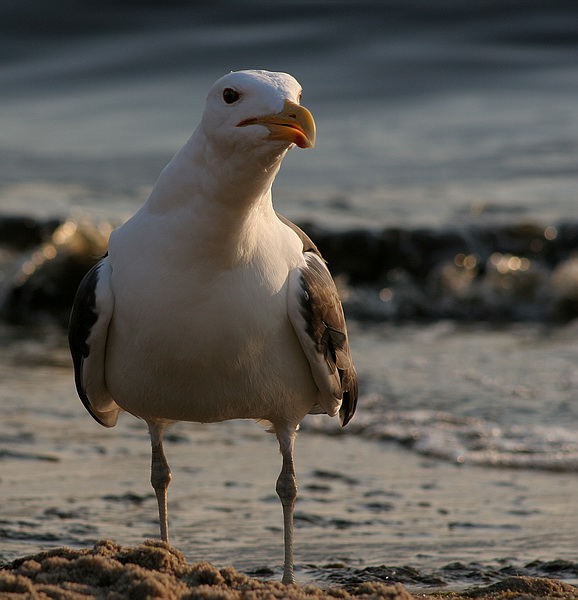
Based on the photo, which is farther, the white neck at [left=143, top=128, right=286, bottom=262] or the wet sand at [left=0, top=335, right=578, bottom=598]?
the wet sand at [left=0, top=335, right=578, bottom=598]

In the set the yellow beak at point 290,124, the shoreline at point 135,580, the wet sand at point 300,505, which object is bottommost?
the shoreline at point 135,580

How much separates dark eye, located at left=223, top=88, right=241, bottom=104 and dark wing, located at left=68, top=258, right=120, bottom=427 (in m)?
0.93

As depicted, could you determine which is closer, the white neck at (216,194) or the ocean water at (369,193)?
the white neck at (216,194)

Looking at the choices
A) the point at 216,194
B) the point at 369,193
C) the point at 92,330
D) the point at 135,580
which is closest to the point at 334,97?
the point at 369,193

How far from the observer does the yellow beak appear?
403cm

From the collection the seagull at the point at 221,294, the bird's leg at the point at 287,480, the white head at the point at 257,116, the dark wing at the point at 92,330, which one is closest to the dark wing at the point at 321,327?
the seagull at the point at 221,294

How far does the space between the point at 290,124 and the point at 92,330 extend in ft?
4.23

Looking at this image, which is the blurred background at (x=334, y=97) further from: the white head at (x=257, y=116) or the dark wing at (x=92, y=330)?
the white head at (x=257, y=116)

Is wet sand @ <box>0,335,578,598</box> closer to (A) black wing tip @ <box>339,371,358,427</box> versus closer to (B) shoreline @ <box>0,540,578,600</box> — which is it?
(B) shoreline @ <box>0,540,578,600</box>

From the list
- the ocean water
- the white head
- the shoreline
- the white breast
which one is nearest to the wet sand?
the ocean water

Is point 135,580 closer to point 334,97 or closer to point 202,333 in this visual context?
point 202,333

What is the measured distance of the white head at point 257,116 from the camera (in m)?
4.07

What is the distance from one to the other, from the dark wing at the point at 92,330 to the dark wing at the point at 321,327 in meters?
0.70

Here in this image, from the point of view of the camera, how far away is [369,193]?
1586 cm
